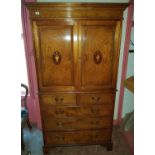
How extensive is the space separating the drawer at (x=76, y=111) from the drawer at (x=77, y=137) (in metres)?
0.26

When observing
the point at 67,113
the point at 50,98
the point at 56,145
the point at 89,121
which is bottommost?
the point at 56,145

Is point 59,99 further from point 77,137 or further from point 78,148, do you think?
point 78,148

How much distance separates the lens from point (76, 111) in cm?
173

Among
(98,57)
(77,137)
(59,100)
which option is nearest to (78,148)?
(77,137)

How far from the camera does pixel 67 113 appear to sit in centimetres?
173

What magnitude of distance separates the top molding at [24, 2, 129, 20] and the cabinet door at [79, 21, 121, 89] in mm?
75

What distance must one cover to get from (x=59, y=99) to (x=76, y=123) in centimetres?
40

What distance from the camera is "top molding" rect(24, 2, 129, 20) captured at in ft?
4.34

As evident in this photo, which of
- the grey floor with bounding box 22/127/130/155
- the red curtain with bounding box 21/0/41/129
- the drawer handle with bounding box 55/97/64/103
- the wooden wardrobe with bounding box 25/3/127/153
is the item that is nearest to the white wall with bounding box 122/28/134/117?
the grey floor with bounding box 22/127/130/155

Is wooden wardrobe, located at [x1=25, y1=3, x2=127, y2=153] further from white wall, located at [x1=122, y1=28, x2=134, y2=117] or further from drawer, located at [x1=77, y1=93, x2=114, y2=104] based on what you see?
white wall, located at [x1=122, y1=28, x2=134, y2=117]
